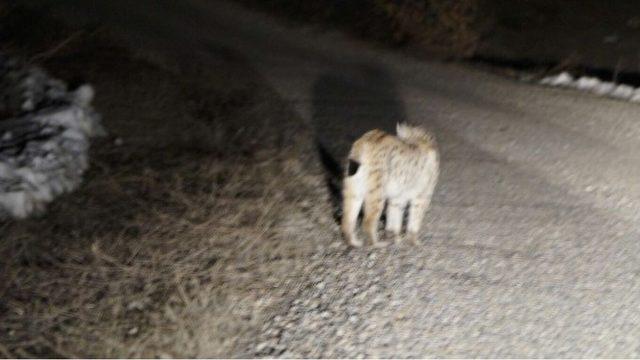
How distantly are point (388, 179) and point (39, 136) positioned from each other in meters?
4.15

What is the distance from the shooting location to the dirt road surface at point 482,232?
487 centimetres

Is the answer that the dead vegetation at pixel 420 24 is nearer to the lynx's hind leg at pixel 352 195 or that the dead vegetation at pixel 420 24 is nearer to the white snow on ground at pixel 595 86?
the white snow on ground at pixel 595 86

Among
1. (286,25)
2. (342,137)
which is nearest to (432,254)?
(342,137)

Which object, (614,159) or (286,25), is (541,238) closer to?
(614,159)

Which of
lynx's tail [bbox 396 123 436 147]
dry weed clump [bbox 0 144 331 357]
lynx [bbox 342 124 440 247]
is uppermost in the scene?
lynx's tail [bbox 396 123 436 147]

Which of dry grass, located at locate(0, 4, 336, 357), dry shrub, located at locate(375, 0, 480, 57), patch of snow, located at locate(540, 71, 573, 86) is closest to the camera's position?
dry grass, located at locate(0, 4, 336, 357)

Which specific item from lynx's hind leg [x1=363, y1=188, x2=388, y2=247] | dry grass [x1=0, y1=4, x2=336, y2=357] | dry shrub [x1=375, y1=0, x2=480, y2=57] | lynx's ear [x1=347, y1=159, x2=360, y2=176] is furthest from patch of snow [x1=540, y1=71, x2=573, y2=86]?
lynx's ear [x1=347, y1=159, x2=360, y2=176]

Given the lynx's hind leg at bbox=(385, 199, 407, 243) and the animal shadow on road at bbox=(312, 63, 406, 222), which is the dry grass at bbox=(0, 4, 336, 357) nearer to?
the animal shadow on road at bbox=(312, 63, 406, 222)

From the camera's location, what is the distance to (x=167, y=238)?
6.02 meters

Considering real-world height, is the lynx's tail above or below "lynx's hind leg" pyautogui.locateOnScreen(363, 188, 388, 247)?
above

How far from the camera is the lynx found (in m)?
5.47

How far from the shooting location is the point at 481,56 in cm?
1555

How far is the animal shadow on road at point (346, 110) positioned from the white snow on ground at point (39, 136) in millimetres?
2792

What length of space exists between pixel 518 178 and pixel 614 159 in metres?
1.58
